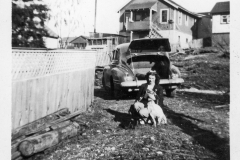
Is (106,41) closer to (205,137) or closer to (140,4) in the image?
(140,4)

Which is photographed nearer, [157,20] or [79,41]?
[79,41]

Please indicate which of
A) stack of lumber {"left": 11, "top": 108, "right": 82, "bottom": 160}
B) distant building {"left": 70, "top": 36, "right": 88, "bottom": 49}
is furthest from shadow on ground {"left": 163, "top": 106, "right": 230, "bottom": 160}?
distant building {"left": 70, "top": 36, "right": 88, "bottom": 49}

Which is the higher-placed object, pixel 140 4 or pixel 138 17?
pixel 140 4

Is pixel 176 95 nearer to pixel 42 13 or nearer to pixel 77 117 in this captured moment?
pixel 77 117

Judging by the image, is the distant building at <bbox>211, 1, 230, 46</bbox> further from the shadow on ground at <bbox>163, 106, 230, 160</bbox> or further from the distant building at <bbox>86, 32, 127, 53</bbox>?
the shadow on ground at <bbox>163, 106, 230, 160</bbox>

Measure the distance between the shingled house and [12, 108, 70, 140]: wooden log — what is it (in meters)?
21.3

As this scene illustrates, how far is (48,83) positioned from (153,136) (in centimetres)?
236

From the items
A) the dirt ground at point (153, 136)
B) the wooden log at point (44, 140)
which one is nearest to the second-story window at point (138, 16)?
the dirt ground at point (153, 136)

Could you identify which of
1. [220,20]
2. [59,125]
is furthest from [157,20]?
[59,125]

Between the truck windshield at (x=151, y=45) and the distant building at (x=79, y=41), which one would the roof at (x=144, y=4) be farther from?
the truck windshield at (x=151, y=45)

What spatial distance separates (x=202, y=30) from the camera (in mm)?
30969

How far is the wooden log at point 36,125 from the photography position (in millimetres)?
3805

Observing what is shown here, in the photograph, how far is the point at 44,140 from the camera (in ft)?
12.4

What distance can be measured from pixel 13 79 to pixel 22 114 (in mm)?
675
